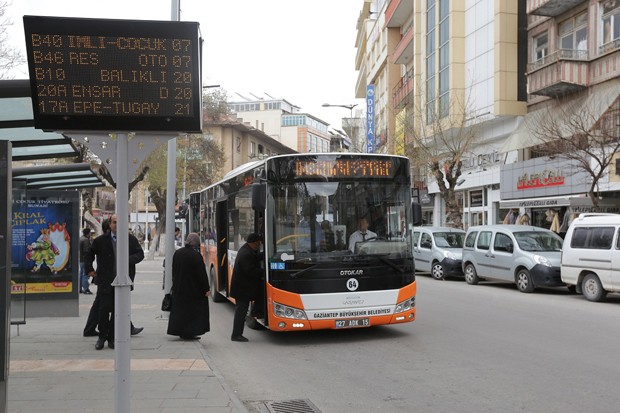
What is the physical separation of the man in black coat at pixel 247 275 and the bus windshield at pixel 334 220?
44 centimetres

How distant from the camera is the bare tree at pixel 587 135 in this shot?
1906cm

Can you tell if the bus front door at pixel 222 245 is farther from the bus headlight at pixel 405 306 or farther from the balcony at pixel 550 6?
the balcony at pixel 550 6

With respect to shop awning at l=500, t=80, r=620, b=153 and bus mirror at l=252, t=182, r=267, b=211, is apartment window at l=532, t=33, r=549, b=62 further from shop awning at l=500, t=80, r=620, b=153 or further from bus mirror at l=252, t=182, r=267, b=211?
bus mirror at l=252, t=182, r=267, b=211

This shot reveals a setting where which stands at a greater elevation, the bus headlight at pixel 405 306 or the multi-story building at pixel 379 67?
the multi-story building at pixel 379 67

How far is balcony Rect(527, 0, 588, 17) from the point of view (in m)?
25.6

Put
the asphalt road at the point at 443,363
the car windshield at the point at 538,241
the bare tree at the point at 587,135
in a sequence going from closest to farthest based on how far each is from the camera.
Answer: the asphalt road at the point at 443,363
the car windshield at the point at 538,241
the bare tree at the point at 587,135

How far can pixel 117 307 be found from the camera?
4.46 meters

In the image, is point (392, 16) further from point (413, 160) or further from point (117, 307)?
point (117, 307)

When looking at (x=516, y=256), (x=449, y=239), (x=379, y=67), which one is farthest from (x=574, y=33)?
(x=379, y=67)

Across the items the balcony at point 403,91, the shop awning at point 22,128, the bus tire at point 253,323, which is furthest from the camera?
the balcony at point 403,91

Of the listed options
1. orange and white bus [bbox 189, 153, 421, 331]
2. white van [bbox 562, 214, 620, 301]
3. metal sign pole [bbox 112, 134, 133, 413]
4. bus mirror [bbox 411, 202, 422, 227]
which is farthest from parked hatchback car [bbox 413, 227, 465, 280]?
metal sign pole [bbox 112, 134, 133, 413]

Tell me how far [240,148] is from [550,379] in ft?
218

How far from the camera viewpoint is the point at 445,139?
30.6 meters

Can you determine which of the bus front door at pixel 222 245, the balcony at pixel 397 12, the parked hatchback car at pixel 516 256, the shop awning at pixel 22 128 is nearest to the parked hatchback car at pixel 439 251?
the parked hatchback car at pixel 516 256
